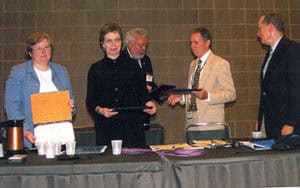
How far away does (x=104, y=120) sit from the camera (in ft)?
8.82

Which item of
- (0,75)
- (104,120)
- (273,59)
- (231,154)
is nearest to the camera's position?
(231,154)

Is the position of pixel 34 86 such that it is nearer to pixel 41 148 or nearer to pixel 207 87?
pixel 41 148

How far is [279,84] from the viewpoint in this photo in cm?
286

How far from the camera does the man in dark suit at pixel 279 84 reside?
2.71 meters

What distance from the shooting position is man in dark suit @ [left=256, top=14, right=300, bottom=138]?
271cm

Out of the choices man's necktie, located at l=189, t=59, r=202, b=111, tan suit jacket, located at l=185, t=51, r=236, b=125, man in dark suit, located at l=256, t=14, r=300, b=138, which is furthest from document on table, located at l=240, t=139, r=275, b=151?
man's necktie, located at l=189, t=59, r=202, b=111

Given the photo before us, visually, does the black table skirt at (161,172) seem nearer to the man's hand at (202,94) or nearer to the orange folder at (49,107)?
the orange folder at (49,107)

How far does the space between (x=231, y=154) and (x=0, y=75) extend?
3.38 metres

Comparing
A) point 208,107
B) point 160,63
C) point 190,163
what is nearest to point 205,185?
point 190,163

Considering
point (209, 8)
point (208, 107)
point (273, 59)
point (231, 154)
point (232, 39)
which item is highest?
point (209, 8)

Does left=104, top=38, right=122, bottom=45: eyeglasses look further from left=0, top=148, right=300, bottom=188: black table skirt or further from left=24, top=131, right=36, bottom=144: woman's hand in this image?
left=0, top=148, right=300, bottom=188: black table skirt

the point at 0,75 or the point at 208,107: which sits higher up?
the point at 0,75

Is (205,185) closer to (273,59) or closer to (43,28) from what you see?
(273,59)

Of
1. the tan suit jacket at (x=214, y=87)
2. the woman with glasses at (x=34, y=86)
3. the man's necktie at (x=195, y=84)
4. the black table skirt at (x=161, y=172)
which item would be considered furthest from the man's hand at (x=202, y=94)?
the black table skirt at (x=161, y=172)
